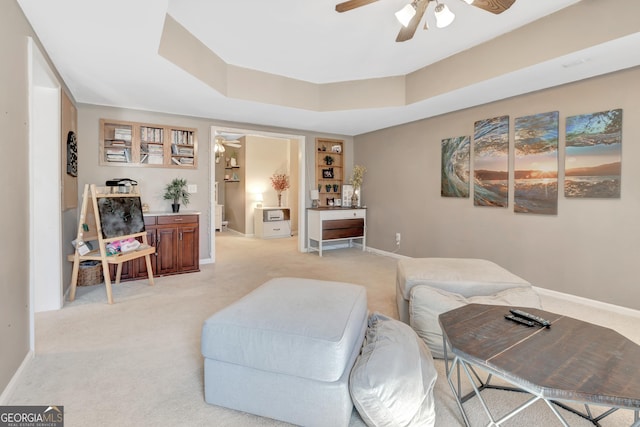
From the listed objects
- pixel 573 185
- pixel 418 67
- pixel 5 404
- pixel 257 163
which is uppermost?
pixel 418 67

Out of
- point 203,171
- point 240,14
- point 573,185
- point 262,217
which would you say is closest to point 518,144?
point 573,185

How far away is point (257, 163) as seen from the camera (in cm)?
791

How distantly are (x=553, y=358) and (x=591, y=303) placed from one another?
2.60 m

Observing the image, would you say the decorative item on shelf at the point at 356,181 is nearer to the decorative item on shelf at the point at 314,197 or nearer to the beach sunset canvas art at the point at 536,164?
the decorative item on shelf at the point at 314,197

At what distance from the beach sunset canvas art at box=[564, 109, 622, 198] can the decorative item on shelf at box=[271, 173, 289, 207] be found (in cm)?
601

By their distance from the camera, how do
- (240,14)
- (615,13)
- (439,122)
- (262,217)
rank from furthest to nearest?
(262,217) < (439,122) < (240,14) < (615,13)

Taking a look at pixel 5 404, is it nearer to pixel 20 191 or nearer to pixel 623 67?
pixel 20 191

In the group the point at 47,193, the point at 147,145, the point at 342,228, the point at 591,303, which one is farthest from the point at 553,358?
the point at 147,145

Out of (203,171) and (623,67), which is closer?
(623,67)

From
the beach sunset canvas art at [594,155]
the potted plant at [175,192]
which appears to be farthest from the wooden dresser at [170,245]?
the beach sunset canvas art at [594,155]

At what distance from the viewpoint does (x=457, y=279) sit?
91.2 inches

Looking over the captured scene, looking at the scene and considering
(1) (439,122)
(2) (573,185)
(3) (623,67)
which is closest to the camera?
(3) (623,67)

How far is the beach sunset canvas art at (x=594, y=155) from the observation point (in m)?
2.85

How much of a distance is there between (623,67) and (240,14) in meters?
3.41
